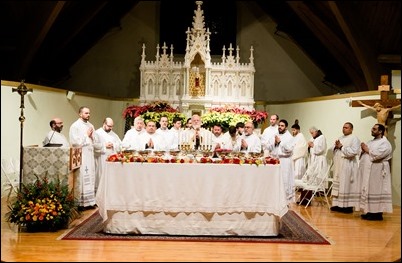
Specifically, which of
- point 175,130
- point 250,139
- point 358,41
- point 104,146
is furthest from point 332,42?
point 104,146

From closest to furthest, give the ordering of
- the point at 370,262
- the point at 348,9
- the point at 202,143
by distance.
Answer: the point at 370,262, the point at 202,143, the point at 348,9

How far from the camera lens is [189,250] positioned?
5594 mm

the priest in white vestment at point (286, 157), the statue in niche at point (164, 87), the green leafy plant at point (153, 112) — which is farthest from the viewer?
the statue in niche at point (164, 87)

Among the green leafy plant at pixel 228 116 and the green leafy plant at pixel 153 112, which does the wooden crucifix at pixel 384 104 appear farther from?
the green leafy plant at pixel 153 112

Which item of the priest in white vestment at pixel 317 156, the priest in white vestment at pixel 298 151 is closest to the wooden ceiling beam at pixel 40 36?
the priest in white vestment at pixel 298 151

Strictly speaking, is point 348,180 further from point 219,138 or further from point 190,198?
point 190,198

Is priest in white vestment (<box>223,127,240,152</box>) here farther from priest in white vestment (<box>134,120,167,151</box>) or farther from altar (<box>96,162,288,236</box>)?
altar (<box>96,162,288,236</box>)

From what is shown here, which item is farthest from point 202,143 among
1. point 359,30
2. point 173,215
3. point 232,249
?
point 359,30

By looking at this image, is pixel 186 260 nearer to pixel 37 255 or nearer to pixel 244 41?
pixel 37 255

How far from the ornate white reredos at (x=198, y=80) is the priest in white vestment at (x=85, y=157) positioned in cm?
402

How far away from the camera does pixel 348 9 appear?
9.34 meters

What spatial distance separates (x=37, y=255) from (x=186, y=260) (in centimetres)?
162

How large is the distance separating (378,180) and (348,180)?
699 millimetres

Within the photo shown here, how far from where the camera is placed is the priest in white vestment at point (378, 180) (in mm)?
7934
